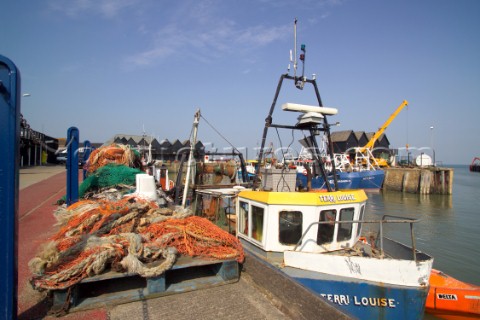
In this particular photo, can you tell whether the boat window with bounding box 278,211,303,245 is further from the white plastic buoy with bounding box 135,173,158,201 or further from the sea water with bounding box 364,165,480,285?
the sea water with bounding box 364,165,480,285

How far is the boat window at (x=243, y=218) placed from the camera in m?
6.44

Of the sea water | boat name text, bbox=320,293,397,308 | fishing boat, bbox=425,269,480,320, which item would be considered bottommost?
the sea water

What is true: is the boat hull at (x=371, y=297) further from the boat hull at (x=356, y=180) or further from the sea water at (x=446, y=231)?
the boat hull at (x=356, y=180)

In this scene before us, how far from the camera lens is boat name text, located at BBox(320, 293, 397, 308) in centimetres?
509

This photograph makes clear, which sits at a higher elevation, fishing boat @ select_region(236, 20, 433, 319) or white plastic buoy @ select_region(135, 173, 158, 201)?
white plastic buoy @ select_region(135, 173, 158, 201)

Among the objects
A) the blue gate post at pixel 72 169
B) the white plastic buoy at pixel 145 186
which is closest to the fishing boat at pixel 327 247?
the white plastic buoy at pixel 145 186

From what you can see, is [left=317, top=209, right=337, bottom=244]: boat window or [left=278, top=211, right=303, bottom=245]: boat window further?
[left=317, top=209, right=337, bottom=244]: boat window

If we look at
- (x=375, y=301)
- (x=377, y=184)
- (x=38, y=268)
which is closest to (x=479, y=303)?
(x=375, y=301)

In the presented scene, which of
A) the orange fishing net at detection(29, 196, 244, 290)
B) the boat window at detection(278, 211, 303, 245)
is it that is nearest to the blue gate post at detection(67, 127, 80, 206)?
the orange fishing net at detection(29, 196, 244, 290)

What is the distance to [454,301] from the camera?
6746mm

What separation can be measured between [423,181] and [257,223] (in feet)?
114

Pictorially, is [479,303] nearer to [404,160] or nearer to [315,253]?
[315,253]

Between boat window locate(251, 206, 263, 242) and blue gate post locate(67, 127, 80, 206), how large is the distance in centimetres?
479

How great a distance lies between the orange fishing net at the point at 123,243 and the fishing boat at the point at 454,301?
5.74 m
